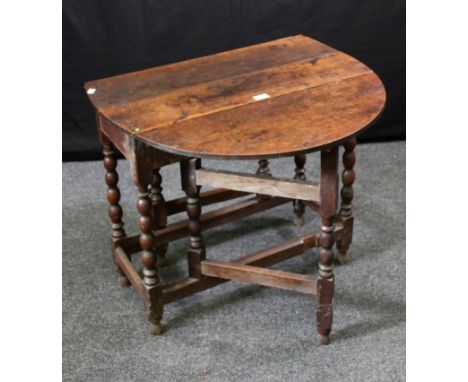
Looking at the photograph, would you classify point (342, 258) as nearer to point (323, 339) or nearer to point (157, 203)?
point (323, 339)

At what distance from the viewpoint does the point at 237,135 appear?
2.10 meters

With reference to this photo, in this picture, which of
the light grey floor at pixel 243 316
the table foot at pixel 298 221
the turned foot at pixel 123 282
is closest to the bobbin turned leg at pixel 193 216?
the light grey floor at pixel 243 316

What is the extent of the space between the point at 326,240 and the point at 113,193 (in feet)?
2.65

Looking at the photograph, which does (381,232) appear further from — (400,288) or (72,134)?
(72,134)

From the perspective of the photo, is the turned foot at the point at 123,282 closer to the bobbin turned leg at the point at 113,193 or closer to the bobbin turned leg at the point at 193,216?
the bobbin turned leg at the point at 113,193

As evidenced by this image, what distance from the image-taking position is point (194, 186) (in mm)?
2475

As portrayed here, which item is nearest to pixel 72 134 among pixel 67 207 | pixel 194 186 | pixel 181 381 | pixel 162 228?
pixel 67 207

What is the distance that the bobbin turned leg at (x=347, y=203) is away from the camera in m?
2.66

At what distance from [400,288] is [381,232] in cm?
38

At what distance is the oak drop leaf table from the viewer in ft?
6.91

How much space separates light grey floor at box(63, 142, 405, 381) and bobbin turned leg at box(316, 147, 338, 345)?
4.2 inches

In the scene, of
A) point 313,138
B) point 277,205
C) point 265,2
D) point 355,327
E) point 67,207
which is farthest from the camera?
point 265,2

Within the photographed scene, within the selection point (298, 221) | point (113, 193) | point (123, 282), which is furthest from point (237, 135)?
point (298, 221)

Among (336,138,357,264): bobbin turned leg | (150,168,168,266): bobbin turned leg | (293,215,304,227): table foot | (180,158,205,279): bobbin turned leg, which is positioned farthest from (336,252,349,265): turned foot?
(150,168,168,266): bobbin turned leg
